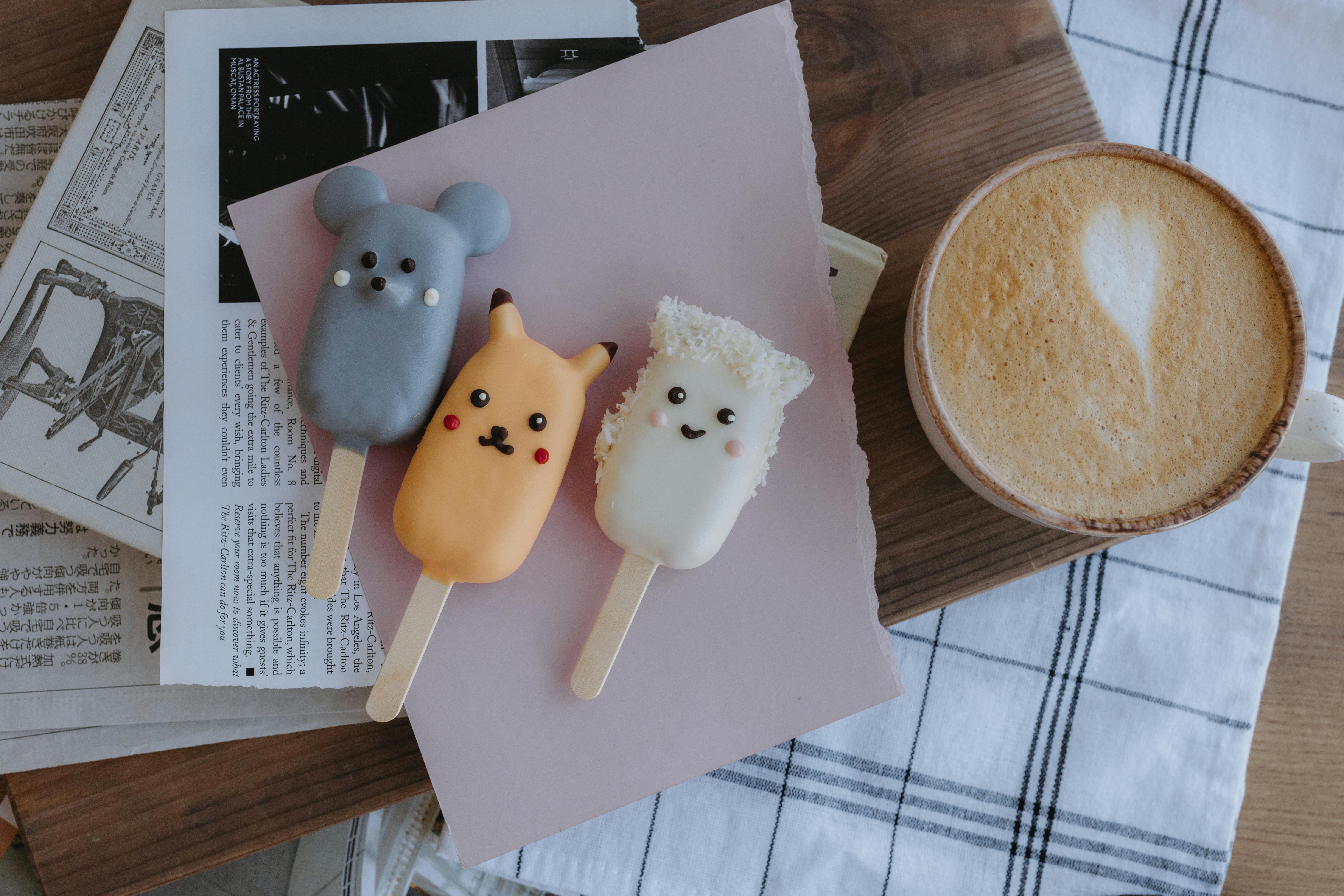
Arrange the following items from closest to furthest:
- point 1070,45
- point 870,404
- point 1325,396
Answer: point 1325,396
point 870,404
point 1070,45

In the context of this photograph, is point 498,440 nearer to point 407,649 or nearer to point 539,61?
point 407,649

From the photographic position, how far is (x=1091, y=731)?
811 millimetres

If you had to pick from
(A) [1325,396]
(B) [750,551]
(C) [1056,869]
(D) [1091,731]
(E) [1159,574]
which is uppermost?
(A) [1325,396]

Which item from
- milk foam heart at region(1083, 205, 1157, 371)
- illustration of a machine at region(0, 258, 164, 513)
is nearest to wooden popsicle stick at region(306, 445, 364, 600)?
illustration of a machine at region(0, 258, 164, 513)

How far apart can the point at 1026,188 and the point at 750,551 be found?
347 mm

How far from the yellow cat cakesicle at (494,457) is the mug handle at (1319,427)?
0.52 meters

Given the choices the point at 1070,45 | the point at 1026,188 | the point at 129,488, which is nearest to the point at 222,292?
the point at 129,488

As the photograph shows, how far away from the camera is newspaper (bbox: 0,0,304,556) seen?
71 centimetres

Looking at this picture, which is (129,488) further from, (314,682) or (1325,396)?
(1325,396)

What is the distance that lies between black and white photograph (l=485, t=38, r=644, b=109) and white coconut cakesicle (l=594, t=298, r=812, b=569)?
28cm

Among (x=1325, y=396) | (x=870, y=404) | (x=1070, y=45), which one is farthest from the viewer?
(x=1070, y=45)

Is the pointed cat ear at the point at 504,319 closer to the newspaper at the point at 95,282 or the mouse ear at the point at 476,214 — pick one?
the mouse ear at the point at 476,214

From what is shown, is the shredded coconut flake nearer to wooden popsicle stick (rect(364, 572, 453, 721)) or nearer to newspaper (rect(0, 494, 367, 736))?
wooden popsicle stick (rect(364, 572, 453, 721))

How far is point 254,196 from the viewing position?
0.68 meters
